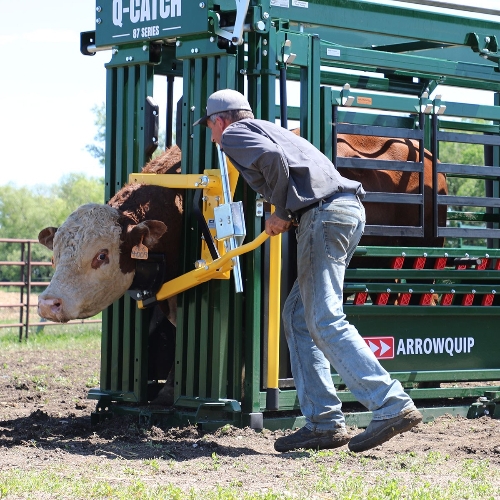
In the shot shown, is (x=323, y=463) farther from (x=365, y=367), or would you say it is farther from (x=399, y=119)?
(x=399, y=119)

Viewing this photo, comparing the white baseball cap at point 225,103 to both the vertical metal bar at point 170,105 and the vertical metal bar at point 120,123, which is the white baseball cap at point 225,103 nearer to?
the vertical metal bar at point 120,123

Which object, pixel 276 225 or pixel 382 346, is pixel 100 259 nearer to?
pixel 276 225

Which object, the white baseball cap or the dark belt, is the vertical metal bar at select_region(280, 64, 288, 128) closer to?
the white baseball cap

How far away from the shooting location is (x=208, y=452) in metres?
5.95

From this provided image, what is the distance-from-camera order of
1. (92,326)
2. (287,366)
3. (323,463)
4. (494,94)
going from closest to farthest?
1. (323,463)
2. (287,366)
3. (494,94)
4. (92,326)

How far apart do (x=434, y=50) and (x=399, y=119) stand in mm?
1691

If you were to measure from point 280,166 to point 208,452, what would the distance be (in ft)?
5.89

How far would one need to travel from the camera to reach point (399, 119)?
784cm

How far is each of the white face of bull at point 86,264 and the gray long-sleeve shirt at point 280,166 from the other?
1.13 metres

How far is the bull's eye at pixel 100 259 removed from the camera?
6.70m

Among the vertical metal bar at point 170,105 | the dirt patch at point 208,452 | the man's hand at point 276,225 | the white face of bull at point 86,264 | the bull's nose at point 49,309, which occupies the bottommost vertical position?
the dirt patch at point 208,452

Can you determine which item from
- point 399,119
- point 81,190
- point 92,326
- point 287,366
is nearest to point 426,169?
point 399,119

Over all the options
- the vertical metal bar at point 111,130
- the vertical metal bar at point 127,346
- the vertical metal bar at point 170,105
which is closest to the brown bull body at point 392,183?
the vertical metal bar at point 170,105

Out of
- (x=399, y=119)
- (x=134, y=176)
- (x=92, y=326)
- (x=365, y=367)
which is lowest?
(x=92, y=326)
